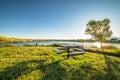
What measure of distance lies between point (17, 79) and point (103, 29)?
21.1 meters

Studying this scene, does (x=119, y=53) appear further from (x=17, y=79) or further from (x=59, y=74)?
(x=17, y=79)

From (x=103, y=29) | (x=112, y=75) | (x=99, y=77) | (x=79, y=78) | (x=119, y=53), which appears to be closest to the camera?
(x=79, y=78)

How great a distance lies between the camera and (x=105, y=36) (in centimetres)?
2250

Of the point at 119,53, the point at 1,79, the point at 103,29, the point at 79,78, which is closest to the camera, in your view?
the point at 1,79

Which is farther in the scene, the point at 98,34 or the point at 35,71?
the point at 98,34

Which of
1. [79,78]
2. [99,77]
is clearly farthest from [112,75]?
[79,78]

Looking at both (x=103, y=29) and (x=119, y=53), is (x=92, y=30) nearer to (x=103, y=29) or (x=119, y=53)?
(x=103, y=29)

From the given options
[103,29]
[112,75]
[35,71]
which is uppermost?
[103,29]

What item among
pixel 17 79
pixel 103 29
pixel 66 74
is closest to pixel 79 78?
pixel 66 74

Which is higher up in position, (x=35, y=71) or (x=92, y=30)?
(x=92, y=30)

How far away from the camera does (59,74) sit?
18.1 feet

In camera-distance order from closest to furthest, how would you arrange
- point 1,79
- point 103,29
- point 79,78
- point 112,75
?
point 1,79, point 79,78, point 112,75, point 103,29

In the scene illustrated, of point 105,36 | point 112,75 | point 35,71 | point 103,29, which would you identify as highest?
point 103,29

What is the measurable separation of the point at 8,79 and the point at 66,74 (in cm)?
284
